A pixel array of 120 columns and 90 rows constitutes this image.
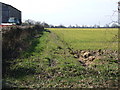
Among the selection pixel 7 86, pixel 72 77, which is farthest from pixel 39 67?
pixel 7 86

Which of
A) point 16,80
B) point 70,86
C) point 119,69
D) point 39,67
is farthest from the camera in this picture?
point 39,67

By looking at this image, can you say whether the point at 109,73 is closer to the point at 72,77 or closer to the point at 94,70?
the point at 94,70

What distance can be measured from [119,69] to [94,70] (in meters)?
1.18

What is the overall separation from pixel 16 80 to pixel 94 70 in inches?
149

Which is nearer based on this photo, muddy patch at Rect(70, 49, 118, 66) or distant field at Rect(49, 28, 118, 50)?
distant field at Rect(49, 28, 118, 50)

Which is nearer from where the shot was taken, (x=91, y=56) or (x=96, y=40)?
(x=91, y=56)

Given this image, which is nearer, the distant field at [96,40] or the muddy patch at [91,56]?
the distant field at [96,40]

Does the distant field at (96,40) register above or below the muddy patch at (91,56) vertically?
above

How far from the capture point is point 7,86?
325 inches

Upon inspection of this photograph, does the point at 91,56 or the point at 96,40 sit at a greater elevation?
the point at 96,40

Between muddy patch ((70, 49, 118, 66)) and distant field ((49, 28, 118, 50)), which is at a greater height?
distant field ((49, 28, 118, 50))

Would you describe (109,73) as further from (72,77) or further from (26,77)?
(26,77)

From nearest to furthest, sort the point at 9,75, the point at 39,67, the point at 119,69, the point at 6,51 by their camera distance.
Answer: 1. the point at 9,75
2. the point at 119,69
3. the point at 39,67
4. the point at 6,51

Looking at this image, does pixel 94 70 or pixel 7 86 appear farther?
pixel 94 70
